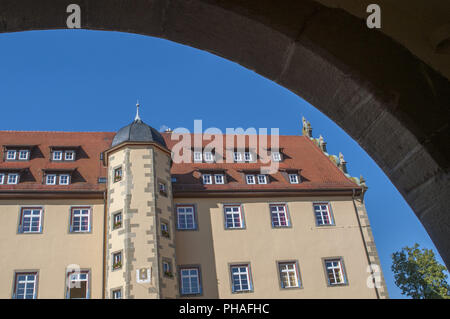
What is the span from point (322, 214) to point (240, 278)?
5.57 m

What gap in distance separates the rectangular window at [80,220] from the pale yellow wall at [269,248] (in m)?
4.02

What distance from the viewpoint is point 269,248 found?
2116cm

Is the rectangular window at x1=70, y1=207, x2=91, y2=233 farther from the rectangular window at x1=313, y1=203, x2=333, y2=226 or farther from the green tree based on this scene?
the green tree

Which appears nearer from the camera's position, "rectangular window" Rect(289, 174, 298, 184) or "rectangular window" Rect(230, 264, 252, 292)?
"rectangular window" Rect(230, 264, 252, 292)

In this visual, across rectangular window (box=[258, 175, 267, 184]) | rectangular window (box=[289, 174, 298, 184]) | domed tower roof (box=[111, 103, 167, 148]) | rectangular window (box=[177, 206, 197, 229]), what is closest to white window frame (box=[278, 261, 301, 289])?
rectangular window (box=[177, 206, 197, 229])

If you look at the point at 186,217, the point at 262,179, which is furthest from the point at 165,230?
the point at 262,179

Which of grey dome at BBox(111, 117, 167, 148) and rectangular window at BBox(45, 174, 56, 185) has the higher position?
grey dome at BBox(111, 117, 167, 148)

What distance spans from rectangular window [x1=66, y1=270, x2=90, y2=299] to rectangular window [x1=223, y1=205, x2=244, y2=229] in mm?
6700

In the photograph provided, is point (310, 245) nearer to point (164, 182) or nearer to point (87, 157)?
point (164, 182)

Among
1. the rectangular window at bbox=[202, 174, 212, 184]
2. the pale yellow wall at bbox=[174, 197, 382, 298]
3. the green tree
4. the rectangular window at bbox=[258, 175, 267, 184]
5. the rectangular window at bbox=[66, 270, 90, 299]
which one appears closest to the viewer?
the rectangular window at bbox=[66, 270, 90, 299]

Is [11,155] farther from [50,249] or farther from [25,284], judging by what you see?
[25,284]

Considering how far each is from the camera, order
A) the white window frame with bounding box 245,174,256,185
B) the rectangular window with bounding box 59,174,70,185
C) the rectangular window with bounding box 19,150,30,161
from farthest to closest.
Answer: the white window frame with bounding box 245,174,256,185 → the rectangular window with bounding box 19,150,30,161 → the rectangular window with bounding box 59,174,70,185

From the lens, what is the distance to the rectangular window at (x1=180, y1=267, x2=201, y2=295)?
767 inches
